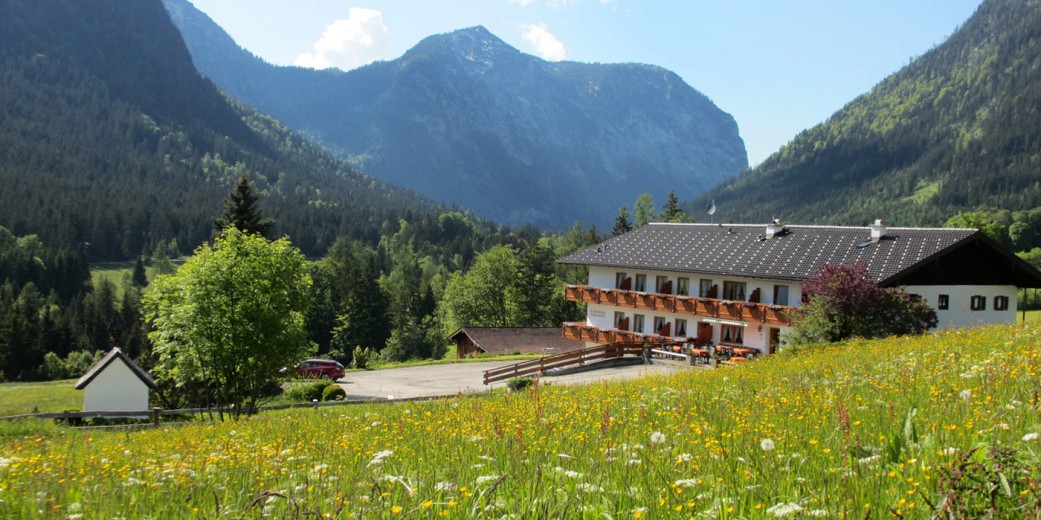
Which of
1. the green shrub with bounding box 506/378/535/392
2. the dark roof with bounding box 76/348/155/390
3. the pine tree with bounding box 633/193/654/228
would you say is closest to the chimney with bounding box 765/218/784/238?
Answer: the green shrub with bounding box 506/378/535/392

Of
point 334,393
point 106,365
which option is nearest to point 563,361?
point 334,393

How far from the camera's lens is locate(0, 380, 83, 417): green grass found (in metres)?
44.4

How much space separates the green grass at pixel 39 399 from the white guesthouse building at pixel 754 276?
33.3 m

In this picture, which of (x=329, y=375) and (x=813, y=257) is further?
(x=329, y=375)

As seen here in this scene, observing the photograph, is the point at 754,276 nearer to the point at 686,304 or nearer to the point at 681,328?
the point at 686,304

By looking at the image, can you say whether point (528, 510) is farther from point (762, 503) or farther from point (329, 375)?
point (329, 375)

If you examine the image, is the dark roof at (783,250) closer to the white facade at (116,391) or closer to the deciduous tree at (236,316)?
the deciduous tree at (236,316)

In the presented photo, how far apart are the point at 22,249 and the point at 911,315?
6258 inches

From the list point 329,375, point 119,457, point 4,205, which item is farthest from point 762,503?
point 4,205

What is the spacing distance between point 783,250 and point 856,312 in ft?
47.0

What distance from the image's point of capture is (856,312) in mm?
33781

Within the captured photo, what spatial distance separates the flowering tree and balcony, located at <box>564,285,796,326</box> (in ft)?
20.2

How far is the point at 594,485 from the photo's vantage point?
16.0 feet

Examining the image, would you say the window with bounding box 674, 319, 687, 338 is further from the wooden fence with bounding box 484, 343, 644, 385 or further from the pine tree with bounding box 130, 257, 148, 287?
the pine tree with bounding box 130, 257, 148, 287
